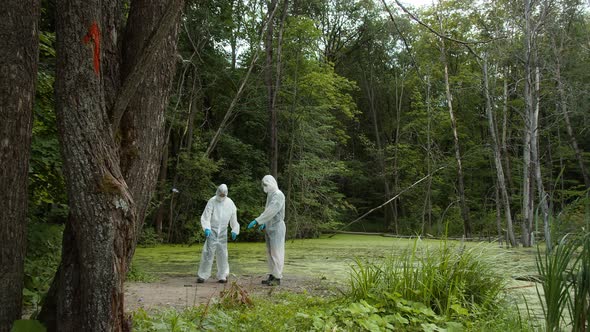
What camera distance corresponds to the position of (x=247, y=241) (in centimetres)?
1792

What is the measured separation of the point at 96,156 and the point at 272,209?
563 centimetres

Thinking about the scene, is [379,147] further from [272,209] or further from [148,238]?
[272,209]

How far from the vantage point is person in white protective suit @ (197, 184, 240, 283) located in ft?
27.1

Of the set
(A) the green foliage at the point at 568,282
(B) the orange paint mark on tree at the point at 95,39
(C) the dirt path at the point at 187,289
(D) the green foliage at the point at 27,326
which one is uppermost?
(B) the orange paint mark on tree at the point at 95,39

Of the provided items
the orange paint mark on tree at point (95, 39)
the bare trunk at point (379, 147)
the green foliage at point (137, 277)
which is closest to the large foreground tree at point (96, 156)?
the orange paint mark on tree at point (95, 39)

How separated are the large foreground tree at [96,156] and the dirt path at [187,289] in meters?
2.44

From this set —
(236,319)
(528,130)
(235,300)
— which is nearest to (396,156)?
(528,130)

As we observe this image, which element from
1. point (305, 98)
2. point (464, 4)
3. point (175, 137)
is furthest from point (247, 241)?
point (464, 4)

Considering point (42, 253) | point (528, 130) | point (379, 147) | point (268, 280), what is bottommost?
point (268, 280)

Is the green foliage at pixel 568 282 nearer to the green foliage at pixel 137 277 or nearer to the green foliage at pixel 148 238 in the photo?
the green foliage at pixel 137 277

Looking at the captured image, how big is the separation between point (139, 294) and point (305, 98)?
573 inches

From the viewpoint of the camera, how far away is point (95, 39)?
275 centimetres

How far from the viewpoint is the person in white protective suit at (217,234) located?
8.25 m

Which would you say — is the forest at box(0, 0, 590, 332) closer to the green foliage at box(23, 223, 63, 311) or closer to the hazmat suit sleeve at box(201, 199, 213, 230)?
the green foliage at box(23, 223, 63, 311)
